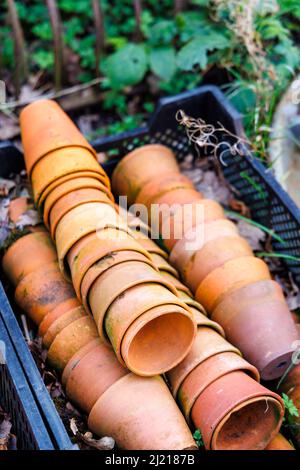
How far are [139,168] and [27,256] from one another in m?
0.59

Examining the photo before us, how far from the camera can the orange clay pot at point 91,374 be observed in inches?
67.3

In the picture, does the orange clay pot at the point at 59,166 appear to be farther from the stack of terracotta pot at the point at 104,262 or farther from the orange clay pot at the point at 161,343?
the orange clay pot at the point at 161,343

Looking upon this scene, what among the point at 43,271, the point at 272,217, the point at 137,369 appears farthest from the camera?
the point at 272,217

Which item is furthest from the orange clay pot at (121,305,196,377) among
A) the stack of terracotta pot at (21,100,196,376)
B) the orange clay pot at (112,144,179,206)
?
Answer: the orange clay pot at (112,144,179,206)

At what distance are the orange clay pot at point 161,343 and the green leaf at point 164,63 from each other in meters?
1.47

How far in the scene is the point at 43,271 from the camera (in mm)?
1974

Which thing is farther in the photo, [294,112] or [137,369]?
[294,112]

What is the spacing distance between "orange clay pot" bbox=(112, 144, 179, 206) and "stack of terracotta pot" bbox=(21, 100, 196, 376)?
264 millimetres

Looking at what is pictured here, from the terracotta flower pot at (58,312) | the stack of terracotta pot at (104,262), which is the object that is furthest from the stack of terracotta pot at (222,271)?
the terracotta flower pot at (58,312)

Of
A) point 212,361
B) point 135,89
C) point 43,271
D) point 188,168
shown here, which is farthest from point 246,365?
point 135,89

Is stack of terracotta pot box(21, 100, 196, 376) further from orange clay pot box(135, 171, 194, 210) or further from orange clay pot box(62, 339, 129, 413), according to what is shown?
orange clay pot box(135, 171, 194, 210)

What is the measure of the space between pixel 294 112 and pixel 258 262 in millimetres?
1059

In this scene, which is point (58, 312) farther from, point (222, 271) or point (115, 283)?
point (222, 271)
